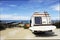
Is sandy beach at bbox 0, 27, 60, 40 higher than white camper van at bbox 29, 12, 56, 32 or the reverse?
the reverse

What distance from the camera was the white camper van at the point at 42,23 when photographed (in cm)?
236

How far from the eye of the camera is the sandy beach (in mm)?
2422

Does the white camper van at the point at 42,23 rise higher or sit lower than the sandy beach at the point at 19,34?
higher

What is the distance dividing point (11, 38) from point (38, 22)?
58 centimetres

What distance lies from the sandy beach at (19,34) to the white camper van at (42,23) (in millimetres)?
124

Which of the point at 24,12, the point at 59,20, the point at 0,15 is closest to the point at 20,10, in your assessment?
the point at 24,12

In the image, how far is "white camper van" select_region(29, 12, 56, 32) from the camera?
2.36 metres

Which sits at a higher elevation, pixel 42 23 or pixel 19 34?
pixel 42 23

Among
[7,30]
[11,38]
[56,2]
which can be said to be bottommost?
[11,38]

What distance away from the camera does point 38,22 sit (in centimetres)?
238

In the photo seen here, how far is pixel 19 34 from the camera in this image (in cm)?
246

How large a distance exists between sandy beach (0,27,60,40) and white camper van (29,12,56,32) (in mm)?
124

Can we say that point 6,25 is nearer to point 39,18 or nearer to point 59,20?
point 39,18

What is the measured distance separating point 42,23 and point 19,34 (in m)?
0.48
